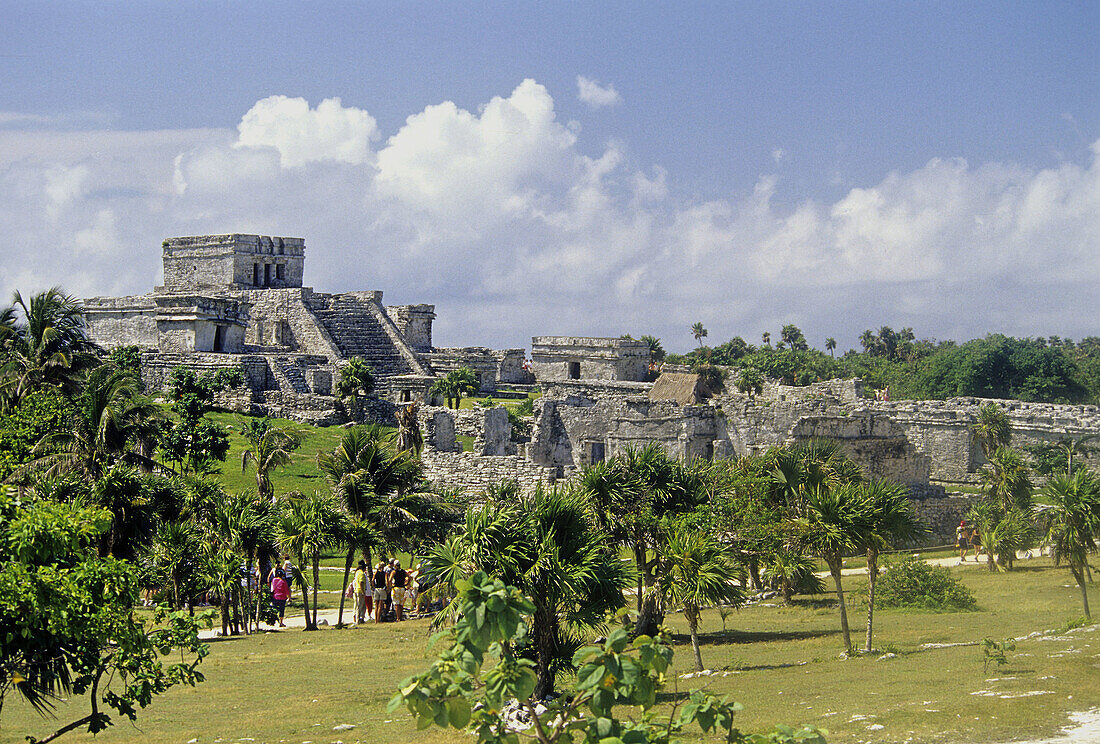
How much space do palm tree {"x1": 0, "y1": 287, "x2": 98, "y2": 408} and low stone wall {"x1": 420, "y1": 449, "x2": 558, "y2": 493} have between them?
9.10 m

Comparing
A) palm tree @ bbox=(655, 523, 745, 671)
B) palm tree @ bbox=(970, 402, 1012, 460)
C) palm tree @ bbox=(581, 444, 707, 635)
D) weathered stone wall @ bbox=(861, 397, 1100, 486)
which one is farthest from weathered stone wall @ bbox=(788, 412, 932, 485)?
palm tree @ bbox=(655, 523, 745, 671)

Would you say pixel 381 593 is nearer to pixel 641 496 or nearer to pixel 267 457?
pixel 641 496

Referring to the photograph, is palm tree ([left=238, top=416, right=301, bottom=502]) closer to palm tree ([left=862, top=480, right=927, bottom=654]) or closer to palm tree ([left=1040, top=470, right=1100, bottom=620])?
palm tree ([left=862, top=480, right=927, bottom=654])

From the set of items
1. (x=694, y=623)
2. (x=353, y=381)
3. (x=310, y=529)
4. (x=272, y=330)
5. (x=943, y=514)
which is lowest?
(x=694, y=623)

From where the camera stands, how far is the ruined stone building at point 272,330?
146 feet

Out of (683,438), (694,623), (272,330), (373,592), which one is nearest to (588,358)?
(272,330)

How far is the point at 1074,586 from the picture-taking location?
22.5 meters

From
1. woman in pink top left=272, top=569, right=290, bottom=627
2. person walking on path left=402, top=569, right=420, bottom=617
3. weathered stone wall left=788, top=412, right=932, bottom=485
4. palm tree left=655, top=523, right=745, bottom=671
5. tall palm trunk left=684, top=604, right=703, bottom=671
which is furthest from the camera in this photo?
weathered stone wall left=788, top=412, right=932, bottom=485

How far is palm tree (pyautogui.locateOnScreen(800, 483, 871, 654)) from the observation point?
16156 millimetres

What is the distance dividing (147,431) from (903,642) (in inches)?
575

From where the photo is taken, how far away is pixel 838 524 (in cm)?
1628

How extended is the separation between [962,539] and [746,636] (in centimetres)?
1231

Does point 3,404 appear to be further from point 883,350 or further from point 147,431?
point 883,350

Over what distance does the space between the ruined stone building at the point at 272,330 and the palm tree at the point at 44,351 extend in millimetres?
10890
